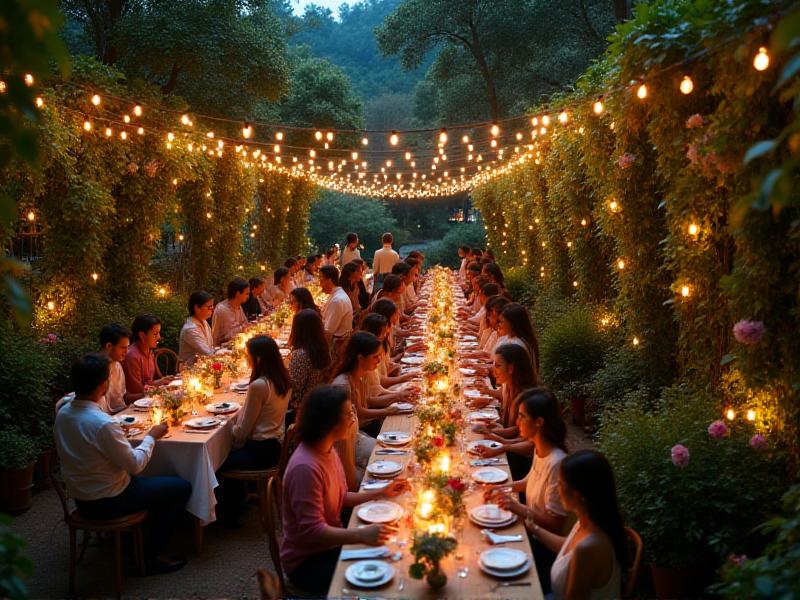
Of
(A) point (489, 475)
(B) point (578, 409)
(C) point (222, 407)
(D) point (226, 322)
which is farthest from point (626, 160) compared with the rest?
(D) point (226, 322)

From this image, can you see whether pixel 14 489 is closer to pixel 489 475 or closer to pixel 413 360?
pixel 413 360

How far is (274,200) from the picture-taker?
65.0 ft

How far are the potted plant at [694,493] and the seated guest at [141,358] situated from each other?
389 centimetres

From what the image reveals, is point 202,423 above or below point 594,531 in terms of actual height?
above

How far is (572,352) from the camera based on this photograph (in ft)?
25.6

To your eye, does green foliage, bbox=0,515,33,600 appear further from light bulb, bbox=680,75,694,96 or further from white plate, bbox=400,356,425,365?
white plate, bbox=400,356,425,365

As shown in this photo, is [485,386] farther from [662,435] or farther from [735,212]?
[735,212]

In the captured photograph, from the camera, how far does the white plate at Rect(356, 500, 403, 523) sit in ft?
10.9

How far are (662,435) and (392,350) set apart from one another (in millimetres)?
4091

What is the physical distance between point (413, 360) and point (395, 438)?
2.67m

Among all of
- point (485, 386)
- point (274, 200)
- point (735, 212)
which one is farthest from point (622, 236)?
point (274, 200)

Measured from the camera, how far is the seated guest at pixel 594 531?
2729 millimetres

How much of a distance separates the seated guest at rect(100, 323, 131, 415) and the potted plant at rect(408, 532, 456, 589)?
3372 millimetres

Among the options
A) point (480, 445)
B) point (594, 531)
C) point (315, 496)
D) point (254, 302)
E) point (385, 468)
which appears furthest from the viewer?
point (254, 302)
